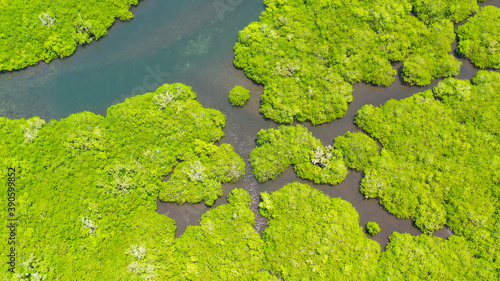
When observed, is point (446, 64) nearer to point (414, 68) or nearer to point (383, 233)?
point (414, 68)

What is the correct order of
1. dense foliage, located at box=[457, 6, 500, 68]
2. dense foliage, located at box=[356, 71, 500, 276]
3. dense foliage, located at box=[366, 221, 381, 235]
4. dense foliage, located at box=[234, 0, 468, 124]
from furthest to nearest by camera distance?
1. dense foliage, located at box=[457, 6, 500, 68]
2. dense foliage, located at box=[234, 0, 468, 124]
3. dense foliage, located at box=[366, 221, 381, 235]
4. dense foliage, located at box=[356, 71, 500, 276]

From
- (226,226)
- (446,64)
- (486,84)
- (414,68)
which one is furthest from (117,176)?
(486,84)

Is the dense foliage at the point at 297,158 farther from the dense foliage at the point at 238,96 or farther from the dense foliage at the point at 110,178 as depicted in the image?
the dense foliage at the point at 238,96

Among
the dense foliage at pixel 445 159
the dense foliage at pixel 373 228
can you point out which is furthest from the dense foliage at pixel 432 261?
the dense foliage at pixel 373 228

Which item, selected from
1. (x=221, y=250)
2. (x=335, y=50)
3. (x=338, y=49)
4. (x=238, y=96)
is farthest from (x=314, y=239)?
(x=338, y=49)

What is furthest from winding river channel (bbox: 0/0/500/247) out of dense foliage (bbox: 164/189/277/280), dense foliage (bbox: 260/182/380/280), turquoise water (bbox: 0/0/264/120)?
dense foliage (bbox: 164/189/277/280)

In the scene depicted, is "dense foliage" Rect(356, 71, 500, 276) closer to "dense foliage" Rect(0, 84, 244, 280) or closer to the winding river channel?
the winding river channel
